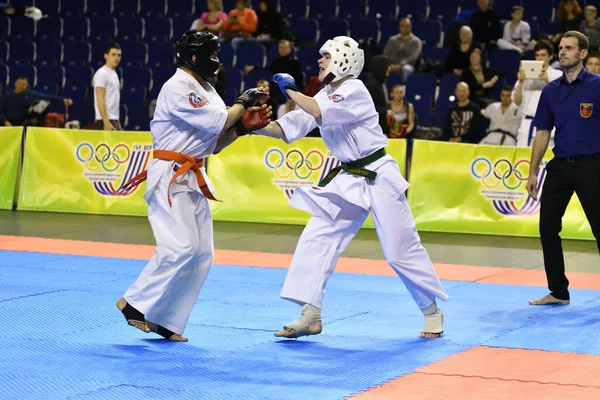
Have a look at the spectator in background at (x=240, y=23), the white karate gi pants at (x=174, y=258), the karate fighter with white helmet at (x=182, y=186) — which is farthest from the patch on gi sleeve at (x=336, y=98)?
the spectator in background at (x=240, y=23)

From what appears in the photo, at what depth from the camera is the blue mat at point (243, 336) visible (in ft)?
16.3

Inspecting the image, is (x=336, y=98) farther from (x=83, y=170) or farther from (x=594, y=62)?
(x=83, y=170)

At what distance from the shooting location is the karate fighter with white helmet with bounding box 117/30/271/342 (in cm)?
583

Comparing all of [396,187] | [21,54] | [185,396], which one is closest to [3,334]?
[185,396]

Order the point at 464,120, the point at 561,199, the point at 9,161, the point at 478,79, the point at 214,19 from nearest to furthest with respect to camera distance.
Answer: the point at 561,199 < the point at 464,120 < the point at 9,161 < the point at 478,79 < the point at 214,19

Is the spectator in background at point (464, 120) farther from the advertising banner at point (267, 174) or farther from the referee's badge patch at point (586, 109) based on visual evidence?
the referee's badge patch at point (586, 109)

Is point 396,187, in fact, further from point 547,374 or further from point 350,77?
point 547,374

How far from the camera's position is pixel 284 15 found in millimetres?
18484

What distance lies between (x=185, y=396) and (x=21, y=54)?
16176 mm

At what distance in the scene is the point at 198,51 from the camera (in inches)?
235

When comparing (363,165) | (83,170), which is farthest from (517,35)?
(363,165)

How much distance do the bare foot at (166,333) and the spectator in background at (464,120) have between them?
823cm

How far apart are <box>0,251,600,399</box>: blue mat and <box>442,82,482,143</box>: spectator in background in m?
5.17

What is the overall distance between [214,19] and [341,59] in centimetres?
1166
